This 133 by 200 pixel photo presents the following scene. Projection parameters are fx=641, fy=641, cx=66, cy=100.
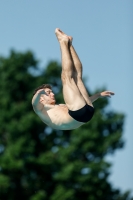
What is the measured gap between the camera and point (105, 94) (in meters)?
10.5

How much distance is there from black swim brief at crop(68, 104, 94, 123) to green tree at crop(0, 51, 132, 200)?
1800 centimetres

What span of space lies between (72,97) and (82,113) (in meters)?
0.30

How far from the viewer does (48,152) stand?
97.0 ft

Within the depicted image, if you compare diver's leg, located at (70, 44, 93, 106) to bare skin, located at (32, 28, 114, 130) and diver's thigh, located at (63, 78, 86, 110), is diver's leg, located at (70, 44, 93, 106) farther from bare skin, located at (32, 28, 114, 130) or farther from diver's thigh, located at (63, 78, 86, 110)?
diver's thigh, located at (63, 78, 86, 110)

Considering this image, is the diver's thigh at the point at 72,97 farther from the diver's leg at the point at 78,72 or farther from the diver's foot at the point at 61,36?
the diver's foot at the point at 61,36

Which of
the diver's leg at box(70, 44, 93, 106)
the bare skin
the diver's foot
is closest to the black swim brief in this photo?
the bare skin

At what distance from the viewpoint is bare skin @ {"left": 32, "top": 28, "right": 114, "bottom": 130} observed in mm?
10219

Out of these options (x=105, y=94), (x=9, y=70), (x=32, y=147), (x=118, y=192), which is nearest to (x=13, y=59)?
(x=9, y=70)

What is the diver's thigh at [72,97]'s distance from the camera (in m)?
10.2

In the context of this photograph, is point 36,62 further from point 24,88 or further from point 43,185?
point 43,185

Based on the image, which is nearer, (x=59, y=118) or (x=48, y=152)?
(x=59, y=118)

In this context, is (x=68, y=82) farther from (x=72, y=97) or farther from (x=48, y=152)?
(x=48, y=152)

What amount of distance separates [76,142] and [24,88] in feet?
13.3

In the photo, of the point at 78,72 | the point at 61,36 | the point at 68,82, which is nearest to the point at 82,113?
the point at 68,82
